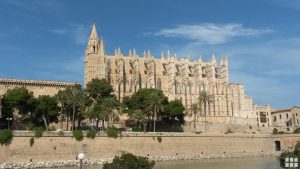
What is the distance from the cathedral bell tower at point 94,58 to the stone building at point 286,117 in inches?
1587

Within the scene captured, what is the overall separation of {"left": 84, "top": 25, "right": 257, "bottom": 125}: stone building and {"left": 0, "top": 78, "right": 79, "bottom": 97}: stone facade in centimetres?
982

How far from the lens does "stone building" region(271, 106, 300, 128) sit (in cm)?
9300

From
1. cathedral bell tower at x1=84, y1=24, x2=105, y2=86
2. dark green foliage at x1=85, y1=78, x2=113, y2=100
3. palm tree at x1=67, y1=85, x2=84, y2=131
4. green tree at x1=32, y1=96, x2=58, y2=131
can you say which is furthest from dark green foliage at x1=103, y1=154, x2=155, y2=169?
cathedral bell tower at x1=84, y1=24, x2=105, y2=86

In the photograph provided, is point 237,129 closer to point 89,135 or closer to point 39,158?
point 89,135

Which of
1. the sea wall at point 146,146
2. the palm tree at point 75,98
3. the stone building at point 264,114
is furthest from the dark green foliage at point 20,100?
the stone building at point 264,114

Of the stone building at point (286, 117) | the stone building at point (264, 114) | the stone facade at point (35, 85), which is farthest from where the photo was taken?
the stone building at point (286, 117)

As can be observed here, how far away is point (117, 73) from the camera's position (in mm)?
82625

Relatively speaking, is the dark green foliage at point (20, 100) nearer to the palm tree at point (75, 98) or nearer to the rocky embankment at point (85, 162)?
the palm tree at point (75, 98)

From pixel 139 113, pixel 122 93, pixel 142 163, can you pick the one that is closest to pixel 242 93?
pixel 122 93

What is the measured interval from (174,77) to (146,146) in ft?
110

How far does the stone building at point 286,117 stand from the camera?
305ft

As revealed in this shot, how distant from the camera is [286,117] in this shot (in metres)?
98.4

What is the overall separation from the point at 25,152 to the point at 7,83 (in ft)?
78.3

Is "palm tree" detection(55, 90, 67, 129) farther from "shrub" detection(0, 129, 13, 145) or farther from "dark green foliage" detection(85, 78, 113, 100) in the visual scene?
"shrub" detection(0, 129, 13, 145)
